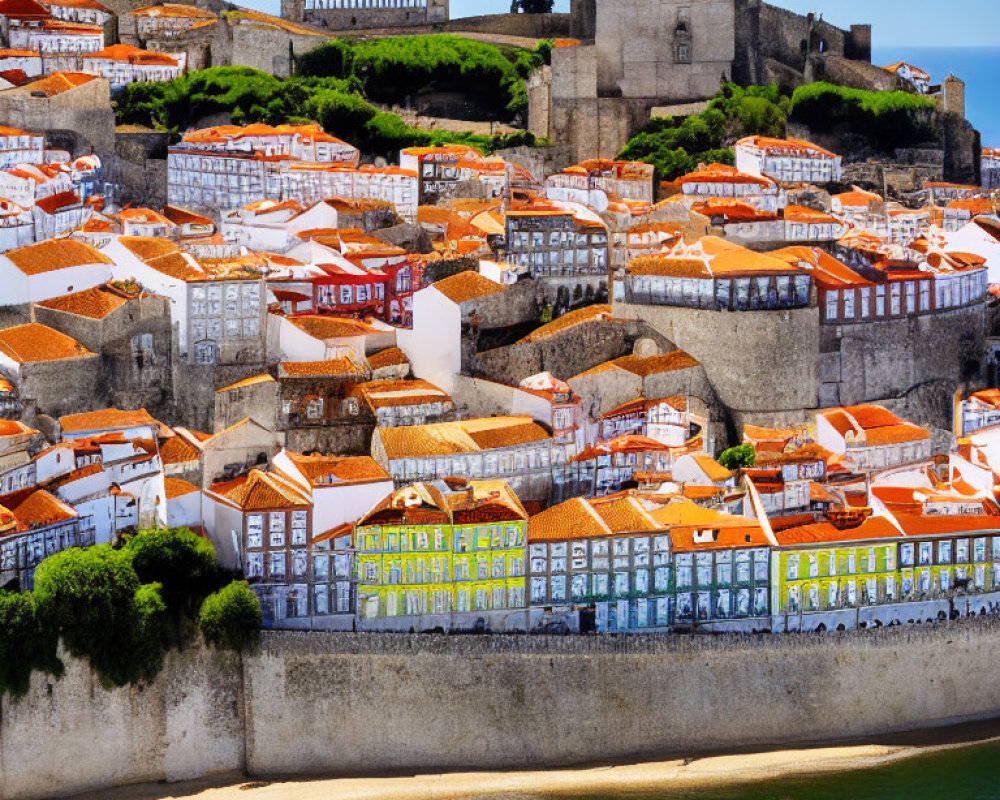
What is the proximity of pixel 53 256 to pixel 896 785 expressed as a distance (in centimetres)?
1360

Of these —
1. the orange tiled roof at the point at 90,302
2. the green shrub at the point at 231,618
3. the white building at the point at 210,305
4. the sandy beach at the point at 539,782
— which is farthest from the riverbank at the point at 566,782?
the orange tiled roof at the point at 90,302

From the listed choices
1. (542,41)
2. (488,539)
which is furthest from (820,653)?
(542,41)

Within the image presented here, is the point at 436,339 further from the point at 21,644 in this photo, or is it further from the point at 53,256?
the point at 21,644

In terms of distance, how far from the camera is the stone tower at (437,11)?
47.8 metres

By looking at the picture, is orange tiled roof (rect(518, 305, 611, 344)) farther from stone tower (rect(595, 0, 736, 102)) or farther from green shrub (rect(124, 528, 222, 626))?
stone tower (rect(595, 0, 736, 102))

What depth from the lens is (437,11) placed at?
47.9 meters

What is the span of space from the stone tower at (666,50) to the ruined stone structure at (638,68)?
0.07 feet

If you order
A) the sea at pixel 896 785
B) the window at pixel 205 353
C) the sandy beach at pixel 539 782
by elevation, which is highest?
the window at pixel 205 353

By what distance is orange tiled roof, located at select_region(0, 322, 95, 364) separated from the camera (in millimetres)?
26875

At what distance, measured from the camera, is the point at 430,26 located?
47.5 m

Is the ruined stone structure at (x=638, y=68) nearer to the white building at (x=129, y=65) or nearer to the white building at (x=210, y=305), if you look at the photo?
the white building at (x=129, y=65)

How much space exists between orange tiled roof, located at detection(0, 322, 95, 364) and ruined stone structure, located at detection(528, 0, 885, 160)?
51.2ft

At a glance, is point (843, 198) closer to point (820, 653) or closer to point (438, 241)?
point (438, 241)

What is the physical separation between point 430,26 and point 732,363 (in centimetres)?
2021
